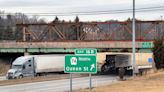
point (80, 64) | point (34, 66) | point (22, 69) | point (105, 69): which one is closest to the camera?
point (80, 64)

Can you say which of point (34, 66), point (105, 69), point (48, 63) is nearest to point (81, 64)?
point (34, 66)

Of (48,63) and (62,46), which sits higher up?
(62,46)

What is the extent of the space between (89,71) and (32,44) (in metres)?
73.0

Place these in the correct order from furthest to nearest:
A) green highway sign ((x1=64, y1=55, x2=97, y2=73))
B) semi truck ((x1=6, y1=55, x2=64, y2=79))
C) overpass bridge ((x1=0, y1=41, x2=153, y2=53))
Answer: overpass bridge ((x1=0, y1=41, x2=153, y2=53))
semi truck ((x1=6, y1=55, x2=64, y2=79))
green highway sign ((x1=64, y1=55, x2=97, y2=73))

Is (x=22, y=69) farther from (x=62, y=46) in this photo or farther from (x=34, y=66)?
(x=62, y=46)

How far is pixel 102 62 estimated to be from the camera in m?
62.4

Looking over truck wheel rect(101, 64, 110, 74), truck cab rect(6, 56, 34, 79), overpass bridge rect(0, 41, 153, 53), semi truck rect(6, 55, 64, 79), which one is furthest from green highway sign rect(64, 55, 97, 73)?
overpass bridge rect(0, 41, 153, 53)

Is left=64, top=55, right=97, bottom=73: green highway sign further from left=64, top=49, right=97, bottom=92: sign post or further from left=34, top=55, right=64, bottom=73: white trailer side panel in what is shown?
left=34, top=55, right=64, bottom=73: white trailer side panel

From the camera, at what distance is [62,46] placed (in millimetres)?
86375

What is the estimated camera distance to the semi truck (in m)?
56.9

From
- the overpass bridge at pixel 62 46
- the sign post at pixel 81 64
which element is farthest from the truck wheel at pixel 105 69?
the sign post at pixel 81 64

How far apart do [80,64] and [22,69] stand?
131 ft

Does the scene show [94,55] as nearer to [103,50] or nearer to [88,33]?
[103,50]

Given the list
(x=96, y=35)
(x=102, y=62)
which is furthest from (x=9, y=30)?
(x=102, y=62)
